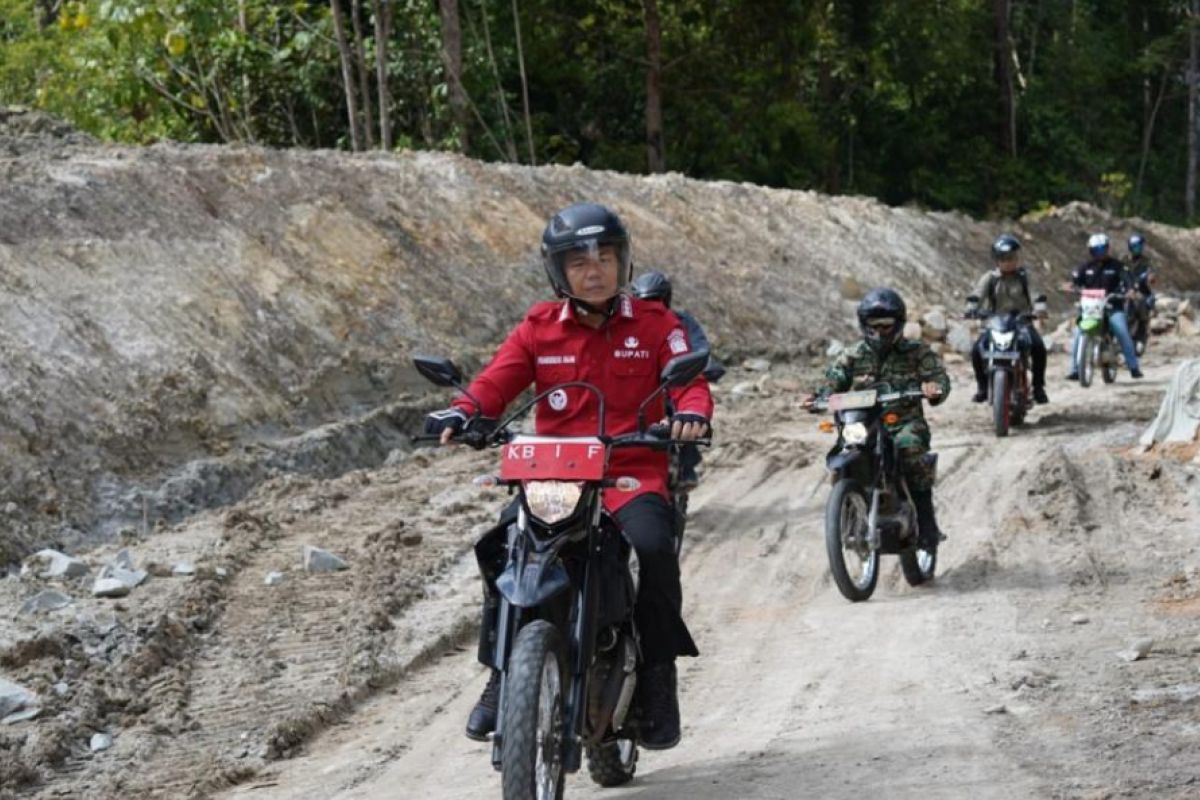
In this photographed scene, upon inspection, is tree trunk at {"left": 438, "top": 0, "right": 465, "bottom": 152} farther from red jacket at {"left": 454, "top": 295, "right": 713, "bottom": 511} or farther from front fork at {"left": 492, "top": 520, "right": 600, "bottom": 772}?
front fork at {"left": 492, "top": 520, "right": 600, "bottom": 772}

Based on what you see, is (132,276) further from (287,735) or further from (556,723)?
(556,723)

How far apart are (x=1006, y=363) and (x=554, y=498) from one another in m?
12.0

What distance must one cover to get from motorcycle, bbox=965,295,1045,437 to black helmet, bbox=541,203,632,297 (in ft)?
36.5

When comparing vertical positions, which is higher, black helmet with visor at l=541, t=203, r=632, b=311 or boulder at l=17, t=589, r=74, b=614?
black helmet with visor at l=541, t=203, r=632, b=311

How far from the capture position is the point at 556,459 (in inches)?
233

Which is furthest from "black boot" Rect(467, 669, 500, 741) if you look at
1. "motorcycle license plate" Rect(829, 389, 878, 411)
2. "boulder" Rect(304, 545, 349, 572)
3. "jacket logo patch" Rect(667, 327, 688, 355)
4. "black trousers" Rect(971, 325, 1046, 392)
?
"black trousers" Rect(971, 325, 1046, 392)

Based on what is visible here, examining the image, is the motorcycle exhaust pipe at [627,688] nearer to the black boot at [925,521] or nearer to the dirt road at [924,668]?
the dirt road at [924,668]

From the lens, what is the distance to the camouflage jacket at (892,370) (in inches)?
442

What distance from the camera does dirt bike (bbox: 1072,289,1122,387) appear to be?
20.8 metres

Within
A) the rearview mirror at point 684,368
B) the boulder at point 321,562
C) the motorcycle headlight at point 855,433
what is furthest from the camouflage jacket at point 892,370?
the rearview mirror at point 684,368

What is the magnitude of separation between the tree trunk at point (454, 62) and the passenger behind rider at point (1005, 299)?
1244 centimetres

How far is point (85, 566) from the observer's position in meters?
11.4

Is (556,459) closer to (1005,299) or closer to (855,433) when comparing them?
(855,433)

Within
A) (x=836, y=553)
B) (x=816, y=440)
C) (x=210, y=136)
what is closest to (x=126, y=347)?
(x=816, y=440)
